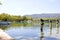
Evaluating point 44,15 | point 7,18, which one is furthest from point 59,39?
point 7,18

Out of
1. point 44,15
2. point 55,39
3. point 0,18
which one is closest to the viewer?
point 55,39

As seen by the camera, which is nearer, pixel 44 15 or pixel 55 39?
pixel 55 39

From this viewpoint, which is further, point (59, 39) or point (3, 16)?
point (3, 16)

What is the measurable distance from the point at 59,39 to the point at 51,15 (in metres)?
9.70

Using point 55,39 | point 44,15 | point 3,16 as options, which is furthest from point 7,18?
point 55,39

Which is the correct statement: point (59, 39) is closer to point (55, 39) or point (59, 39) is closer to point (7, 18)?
point (55, 39)

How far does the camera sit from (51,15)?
52.7 feet

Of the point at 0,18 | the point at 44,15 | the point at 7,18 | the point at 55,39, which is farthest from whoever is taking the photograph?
the point at 7,18

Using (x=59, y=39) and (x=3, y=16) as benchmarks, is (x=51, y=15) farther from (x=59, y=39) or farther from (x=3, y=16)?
(x=59, y=39)

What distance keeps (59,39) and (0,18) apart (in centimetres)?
1257

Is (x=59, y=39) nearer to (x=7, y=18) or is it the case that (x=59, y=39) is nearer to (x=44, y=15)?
(x=44, y=15)

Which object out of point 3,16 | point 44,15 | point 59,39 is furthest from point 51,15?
point 59,39

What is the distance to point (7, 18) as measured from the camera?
19.7 metres

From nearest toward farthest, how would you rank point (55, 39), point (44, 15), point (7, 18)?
point (55, 39) → point (44, 15) → point (7, 18)
